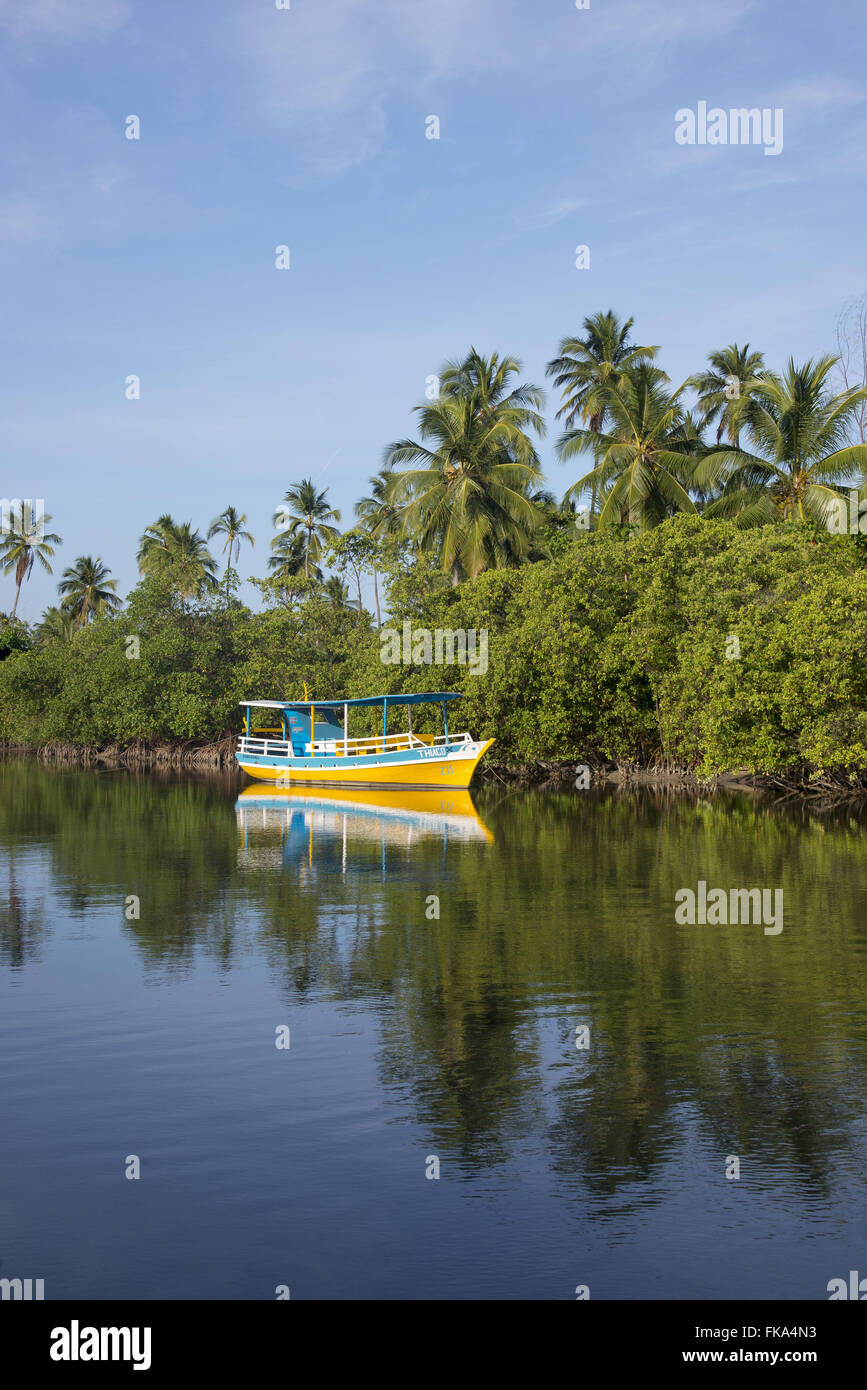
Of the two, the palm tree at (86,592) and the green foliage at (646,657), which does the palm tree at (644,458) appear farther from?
the palm tree at (86,592)

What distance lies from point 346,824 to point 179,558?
2138 inches

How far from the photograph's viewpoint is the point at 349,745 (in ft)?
157

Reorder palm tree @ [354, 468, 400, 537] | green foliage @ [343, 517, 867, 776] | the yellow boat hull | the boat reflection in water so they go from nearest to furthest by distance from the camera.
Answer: the boat reflection in water < green foliage @ [343, 517, 867, 776] < the yellow boat hull < palm tree @ [354, 468, 400, 537]

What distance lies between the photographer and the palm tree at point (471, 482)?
52688 millimetres

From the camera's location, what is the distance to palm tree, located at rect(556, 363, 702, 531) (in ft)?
158

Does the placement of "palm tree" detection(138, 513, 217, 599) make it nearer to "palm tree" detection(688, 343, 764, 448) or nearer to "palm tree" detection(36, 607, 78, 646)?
"palm tree" detection(36, 607, 78, 646)

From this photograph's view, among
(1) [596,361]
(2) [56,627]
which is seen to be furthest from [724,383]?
(2) [56,627]

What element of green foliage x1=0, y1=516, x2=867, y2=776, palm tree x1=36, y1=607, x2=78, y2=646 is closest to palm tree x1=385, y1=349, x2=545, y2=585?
green foliage x1=0, y1=516, x2=867, y2=776

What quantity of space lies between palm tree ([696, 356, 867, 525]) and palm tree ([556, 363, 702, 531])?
10.9ft

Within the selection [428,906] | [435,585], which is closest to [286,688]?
[435,585]

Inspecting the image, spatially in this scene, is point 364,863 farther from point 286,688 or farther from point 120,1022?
point 286,688

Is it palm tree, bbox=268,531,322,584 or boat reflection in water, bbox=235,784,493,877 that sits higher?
palm tree, bbox=268,531,322,584

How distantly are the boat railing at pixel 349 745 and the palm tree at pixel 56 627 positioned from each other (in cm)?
5328

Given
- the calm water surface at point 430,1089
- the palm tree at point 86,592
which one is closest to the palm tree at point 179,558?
the palm tree at point 86,592
